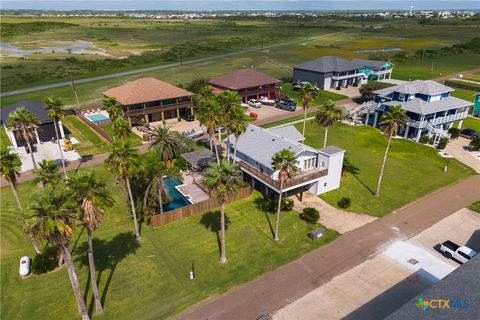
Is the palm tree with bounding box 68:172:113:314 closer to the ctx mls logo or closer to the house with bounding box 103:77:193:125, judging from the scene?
the ctx mls logo

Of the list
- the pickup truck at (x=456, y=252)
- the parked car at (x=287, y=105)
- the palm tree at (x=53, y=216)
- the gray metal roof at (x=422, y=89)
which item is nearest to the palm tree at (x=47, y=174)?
the palm tree at (x=53, y=216)

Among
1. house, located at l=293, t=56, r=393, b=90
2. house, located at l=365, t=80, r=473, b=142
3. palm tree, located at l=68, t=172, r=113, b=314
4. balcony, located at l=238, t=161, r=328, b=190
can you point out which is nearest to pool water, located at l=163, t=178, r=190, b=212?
balcony, located at l=238, t=161, r=328, b=190

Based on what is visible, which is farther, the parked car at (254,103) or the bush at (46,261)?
the parked car at (254,103)

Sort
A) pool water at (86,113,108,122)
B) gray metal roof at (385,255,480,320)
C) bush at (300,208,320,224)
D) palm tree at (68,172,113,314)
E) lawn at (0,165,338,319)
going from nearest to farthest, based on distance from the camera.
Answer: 1. gray metal roof at (385,255,480,320)
2. palm tree at (68,172,113,314)
3. lawn at (0,165,338,319)
4. bush at (300,208,320,224)
5. pool water at (86,113,108,122)

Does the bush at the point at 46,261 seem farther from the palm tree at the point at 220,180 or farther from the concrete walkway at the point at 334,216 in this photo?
the concrete walkway at the point at 334,216

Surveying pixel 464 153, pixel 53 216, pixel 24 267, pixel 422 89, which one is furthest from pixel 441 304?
pixel 422 89

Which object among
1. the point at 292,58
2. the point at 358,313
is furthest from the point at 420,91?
the point at 292,58

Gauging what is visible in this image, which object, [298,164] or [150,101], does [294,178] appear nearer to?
A: [298,164]
